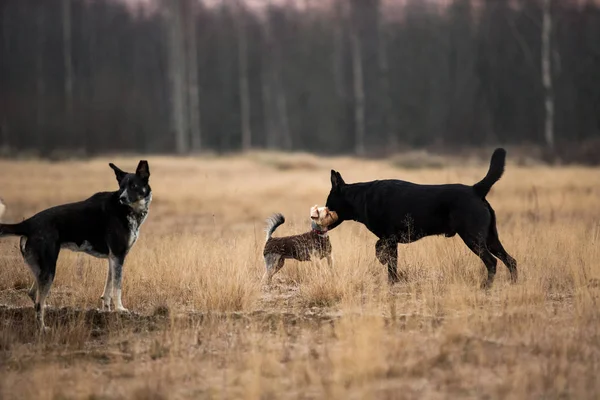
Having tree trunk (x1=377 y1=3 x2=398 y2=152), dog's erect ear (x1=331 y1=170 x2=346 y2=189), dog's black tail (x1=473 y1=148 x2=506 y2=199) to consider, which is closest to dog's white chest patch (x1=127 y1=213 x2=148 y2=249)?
dog's erect ear (x1=331 y1=170 x2=346 y2=189)

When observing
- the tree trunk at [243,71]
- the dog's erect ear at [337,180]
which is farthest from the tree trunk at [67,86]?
the dog's erect ear at [337,180]

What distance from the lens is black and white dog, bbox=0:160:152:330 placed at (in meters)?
6.63

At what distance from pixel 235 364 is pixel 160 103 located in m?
42.0

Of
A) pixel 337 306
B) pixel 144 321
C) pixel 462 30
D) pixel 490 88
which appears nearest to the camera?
pixel 144 321

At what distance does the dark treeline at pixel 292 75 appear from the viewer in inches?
1443

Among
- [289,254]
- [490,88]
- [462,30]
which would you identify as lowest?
[289,254]

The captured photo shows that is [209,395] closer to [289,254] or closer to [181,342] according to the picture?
[181,342]

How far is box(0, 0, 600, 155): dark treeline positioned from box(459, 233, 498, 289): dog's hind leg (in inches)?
1108

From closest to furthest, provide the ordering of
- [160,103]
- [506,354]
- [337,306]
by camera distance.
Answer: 1. [506,354]
2. [337,306]
3. [160,103]

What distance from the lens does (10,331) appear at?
647cm

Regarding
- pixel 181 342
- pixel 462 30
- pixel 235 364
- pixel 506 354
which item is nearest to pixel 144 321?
pixel 181 342

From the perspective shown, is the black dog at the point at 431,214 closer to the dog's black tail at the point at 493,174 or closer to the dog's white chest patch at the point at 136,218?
the dog's black tail at the point at 493,174

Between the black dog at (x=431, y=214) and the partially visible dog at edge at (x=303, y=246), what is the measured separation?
0.45 meters

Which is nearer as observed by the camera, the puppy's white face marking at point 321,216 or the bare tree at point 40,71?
the puppy's white face marking at point 321,216
